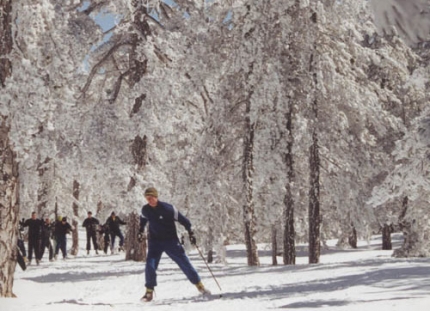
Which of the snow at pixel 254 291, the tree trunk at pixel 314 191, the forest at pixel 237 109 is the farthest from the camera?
the tree trunk at pixel 314 191

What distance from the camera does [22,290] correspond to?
40.7 ft

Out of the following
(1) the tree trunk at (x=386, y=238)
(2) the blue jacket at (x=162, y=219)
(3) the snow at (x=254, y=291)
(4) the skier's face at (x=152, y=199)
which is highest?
(4) the skier's face at (x=152, y=199)

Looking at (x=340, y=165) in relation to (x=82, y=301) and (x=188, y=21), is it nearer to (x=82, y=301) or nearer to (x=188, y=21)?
(x=188, y=21)

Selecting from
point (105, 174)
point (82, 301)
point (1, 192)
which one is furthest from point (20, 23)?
point (105, 174)

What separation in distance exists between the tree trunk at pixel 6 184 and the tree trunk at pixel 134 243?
10.4m

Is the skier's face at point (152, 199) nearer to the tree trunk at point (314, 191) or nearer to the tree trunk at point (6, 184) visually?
the tree trunk at point (6, 184)

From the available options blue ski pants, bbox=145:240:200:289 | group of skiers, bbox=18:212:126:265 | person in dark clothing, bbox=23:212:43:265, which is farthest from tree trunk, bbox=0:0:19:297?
person in dark clothing, bbox=23:212:43:265

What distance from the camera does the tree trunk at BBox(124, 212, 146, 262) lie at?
67.7 ft

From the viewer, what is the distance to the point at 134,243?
70.2 ft

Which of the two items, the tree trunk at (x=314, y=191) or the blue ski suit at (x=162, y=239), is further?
the tree trunk at (x=314, y=191)

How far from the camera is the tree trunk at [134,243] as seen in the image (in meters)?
20.6

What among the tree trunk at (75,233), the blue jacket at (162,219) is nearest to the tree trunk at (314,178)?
the blue jacket at (162,219)

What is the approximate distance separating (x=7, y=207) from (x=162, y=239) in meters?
2.41

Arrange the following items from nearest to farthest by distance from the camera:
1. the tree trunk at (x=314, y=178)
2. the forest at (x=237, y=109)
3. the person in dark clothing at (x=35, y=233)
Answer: the forest at (x=237, y=109) < the tree trunk at (x=314, y=178) < the person in dark clothing at (x=35, y=233)
